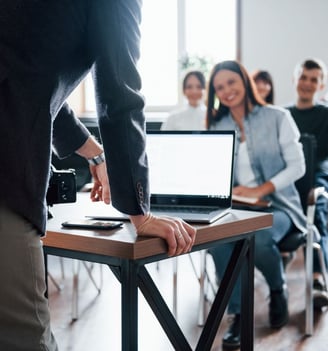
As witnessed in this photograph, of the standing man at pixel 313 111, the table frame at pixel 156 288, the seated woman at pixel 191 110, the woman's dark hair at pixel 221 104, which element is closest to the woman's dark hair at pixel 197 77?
the seated woman at pixel 191 110

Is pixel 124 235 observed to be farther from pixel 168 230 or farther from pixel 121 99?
pixel 121 99

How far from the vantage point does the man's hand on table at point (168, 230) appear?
1.20 m

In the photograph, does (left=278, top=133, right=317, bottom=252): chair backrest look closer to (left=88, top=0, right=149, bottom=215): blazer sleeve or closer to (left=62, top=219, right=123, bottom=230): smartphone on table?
(left=62, top=219, right=123, bottom=230): smartphone on table

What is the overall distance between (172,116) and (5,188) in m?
3.40

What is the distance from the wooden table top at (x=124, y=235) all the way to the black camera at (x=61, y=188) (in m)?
0.07

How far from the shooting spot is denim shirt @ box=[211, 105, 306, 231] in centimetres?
289

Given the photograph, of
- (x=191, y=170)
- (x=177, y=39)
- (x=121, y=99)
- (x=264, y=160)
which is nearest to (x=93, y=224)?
(x=121, y=99)

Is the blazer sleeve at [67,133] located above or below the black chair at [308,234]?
above

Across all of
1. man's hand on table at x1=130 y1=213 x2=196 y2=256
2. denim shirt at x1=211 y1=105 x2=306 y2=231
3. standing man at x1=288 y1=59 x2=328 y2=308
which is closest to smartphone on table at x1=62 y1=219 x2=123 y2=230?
man's hand on table at x1=130 y1=213 x2=196 y2=256

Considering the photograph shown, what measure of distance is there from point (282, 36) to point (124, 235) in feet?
17.4

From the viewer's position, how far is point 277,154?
2959 mm

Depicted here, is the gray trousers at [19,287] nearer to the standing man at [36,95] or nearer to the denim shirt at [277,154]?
the standing man at [36,95]

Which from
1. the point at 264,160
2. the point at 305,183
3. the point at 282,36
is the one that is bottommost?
the point at 305,183

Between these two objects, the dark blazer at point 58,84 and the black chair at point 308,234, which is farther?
the black chair at point 308,234
